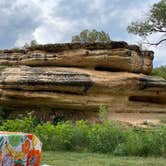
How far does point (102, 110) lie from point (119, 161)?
3.85 metres

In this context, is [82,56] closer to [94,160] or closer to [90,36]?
[94,160]

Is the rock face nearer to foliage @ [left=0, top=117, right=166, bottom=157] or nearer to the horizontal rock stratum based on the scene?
the horizontal rock stratum

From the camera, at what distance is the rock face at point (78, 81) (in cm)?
1406

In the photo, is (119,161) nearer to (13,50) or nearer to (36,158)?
(36,158)

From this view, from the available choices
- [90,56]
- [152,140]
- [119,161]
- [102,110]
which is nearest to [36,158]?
[119,161]

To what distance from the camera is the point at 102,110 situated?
12586 millimetres

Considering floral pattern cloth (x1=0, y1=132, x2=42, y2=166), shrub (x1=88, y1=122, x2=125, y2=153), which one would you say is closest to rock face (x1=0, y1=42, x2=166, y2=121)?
shrub (x1=88, y1=122, x2=125, y2=153)

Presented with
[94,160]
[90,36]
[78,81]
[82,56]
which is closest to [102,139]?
[94,160]

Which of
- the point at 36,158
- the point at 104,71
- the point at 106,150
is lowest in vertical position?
the point at 106,150

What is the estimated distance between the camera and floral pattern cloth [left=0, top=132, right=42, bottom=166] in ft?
16.5

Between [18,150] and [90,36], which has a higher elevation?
[90,36]

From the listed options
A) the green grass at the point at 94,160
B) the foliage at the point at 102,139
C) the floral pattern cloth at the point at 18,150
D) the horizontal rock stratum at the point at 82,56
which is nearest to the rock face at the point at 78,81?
the horizontal rock stratum at the point at 82,56

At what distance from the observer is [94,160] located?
8.92 meters

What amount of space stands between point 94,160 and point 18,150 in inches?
155
